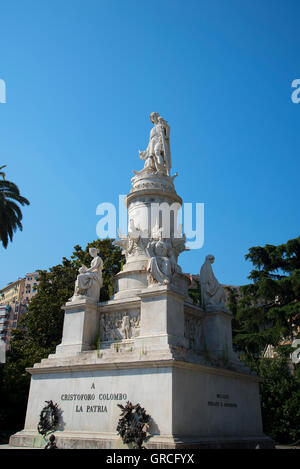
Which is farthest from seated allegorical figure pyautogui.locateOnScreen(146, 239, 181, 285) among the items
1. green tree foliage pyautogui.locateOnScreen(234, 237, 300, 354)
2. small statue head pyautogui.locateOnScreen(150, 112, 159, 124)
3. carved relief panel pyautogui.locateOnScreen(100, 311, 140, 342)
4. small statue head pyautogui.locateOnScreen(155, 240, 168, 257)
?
green tree foliage pyautogui.locateOnScreen(234, 237, 300, 354)

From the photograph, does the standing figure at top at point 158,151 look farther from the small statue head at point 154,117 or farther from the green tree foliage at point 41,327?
the green tree foliage at point 41,327

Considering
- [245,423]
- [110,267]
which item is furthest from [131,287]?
[110,267]

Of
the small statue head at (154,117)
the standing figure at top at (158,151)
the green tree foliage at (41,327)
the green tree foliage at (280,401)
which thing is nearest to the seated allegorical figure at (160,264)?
the standing figure at top at (158,151)

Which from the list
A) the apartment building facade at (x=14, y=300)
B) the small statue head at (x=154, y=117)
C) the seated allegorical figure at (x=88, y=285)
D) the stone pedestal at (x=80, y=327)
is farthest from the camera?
the apartment building facade at (x=14, y=300)

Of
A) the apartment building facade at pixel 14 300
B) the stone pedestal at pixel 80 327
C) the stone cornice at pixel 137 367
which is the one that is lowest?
the stone cornice at pixel 137 367

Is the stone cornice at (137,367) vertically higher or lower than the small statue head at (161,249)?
lower

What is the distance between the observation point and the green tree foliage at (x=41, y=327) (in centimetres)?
2191

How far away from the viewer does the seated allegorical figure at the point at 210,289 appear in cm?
1585

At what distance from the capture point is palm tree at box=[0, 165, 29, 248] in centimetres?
2523

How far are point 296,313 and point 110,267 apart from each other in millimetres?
13416

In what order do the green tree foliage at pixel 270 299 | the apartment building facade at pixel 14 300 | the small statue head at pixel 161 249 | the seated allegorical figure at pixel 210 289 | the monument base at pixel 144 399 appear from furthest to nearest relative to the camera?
the apartment building facade at pixel 14 300, the green tree foliage at pixel 270 299, the seated allegorical figure at pixel 210 289, the small statue head at pixel 161 249, the monument base at pixel 144 399

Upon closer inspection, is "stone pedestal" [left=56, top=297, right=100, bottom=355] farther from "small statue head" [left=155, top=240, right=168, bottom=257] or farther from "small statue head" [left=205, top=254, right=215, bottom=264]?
"small statue head" [left=205, top=254, right=215, bottom=264]

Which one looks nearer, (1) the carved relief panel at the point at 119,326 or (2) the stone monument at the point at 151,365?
(2) the stone monument at the point at 151,365

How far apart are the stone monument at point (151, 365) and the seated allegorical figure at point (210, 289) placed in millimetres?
40
